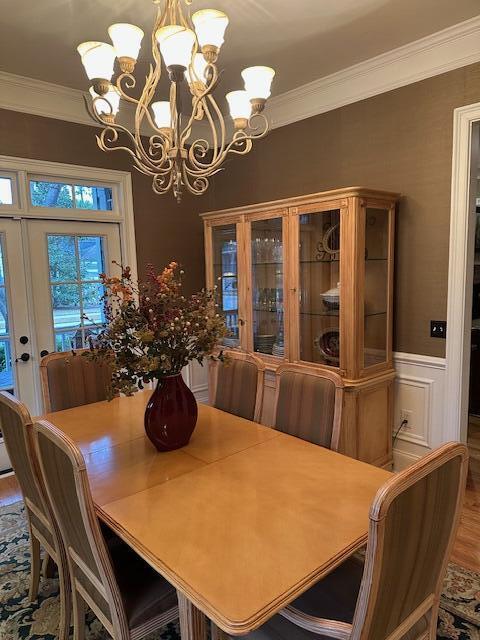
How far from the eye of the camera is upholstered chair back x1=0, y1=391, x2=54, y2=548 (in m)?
1.66

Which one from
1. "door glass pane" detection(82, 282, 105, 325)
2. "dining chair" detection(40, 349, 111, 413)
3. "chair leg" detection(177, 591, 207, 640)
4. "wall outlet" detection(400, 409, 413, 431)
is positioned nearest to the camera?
"chair leg" detection(177, 591, 207, 640)

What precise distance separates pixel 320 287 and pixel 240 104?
4.60 feet

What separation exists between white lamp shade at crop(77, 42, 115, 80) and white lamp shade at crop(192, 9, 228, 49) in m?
0.37

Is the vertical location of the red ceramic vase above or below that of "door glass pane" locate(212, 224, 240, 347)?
below

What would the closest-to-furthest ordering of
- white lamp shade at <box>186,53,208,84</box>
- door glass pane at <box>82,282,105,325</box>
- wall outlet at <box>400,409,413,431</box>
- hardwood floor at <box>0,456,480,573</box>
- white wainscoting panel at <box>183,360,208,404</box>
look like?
white lamp shade at <box>186,53,208,84</box> < hardwood floor at <box>0,456,480,573</box> < wall outlet at <box>400,409,413,431</box> < door glass pane at <box>82,282,105,325</box> < white wainscoting panel at <box>183,360,208,404</box>

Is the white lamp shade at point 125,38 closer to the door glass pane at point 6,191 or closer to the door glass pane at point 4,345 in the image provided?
the door glass pane at point 6,191

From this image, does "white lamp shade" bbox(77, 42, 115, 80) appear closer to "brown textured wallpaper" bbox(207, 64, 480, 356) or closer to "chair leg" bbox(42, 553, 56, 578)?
"brown textured wallpaper" bbox(207, 64, 480, 356)

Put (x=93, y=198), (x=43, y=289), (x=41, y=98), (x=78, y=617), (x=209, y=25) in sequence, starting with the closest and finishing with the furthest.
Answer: (x=78, y=617) < (x=209, y=25) < (x=41, y=98) < (x=43, y=289) < (x=93, y=198)

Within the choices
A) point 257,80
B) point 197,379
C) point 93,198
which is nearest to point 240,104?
point 257,80

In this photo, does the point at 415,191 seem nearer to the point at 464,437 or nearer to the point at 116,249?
the point at 464,437

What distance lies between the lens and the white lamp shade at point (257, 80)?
1930mm

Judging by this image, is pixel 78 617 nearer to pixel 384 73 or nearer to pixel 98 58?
pixel 98 58

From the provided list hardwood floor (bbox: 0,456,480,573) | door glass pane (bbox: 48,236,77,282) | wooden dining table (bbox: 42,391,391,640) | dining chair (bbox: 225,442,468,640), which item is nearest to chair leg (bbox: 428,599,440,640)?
dining chair (bbox: 225,442,468,640)

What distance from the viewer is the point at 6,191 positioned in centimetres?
322
